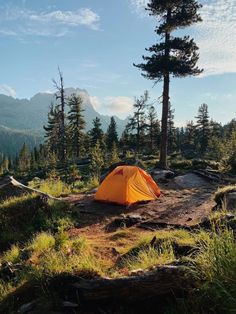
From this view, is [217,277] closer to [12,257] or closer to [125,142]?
[12,257]

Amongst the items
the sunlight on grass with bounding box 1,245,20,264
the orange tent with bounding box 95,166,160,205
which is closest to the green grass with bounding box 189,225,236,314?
the sunlight on grass with bounding box 1,245,20,264

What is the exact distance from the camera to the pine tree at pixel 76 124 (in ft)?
232

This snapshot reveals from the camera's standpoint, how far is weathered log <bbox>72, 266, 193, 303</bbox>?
15.4 feet

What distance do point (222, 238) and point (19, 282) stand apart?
366 cm

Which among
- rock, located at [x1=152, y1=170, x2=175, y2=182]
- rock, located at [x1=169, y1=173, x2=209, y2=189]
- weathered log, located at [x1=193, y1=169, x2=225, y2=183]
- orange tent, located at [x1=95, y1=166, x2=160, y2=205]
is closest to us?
orange tent, located at [x1=95, y1=166, x2=160, y2=205]

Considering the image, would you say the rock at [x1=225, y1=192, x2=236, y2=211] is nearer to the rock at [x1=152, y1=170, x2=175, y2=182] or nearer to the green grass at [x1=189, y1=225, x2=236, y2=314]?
the green grass at [x1=189, y1=225, x2=236, y2=314]

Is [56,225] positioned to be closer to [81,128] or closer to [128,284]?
[128,284]

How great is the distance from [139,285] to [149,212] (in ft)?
30.2

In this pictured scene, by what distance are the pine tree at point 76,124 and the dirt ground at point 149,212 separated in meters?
54.0

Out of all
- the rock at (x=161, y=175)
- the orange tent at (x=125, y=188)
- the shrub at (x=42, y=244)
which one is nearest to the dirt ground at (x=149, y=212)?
the orange tent at (x=125, y=188)

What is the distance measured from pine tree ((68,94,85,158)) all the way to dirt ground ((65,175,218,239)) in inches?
2127

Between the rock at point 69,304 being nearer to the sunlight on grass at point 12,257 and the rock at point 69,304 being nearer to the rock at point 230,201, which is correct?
the sunlight on grass at point 12,257

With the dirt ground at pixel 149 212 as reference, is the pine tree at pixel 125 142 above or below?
above

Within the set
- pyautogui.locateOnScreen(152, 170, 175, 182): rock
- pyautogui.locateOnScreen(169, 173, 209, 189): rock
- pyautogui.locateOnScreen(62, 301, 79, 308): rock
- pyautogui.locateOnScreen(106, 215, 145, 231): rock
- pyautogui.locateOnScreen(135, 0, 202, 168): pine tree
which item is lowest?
pyautogui.locateOnScreen(106, 215, 145, 231): rock
